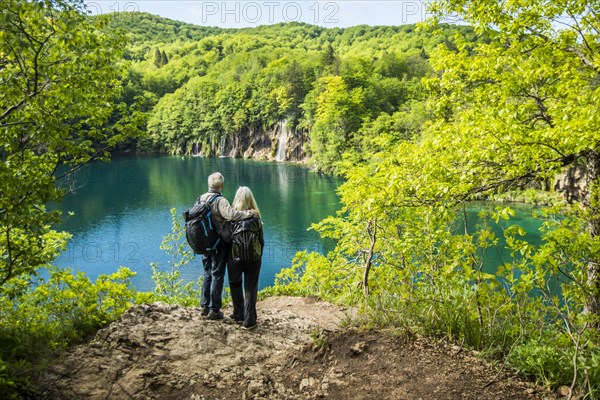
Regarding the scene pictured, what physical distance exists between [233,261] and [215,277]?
1.19 ft

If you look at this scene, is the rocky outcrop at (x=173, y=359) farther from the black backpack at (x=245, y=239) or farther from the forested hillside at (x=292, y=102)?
the forested hillside at (x=292, y=102)

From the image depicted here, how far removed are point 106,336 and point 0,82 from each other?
2513 mm

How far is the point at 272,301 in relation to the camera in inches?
351

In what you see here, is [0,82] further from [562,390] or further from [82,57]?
[562,390]

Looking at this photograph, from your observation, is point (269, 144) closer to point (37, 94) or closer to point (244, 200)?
point (244, 200)

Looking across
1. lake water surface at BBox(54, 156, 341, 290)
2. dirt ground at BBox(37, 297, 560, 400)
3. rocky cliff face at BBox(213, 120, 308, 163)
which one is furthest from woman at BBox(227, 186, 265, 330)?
rocky cliff face at BBox(213, 120, 308, 163)

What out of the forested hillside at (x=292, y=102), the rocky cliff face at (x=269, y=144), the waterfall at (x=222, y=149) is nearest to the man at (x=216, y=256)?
the forested hillside at (x=292, y=102)

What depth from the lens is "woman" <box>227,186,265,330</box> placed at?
4.86 m

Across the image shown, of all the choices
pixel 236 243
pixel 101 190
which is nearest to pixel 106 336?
pixel 236 243

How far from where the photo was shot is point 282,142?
6856cm

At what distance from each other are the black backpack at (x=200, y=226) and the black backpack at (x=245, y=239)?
1.01ft

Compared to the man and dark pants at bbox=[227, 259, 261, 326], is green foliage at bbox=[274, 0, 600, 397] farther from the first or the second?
the man

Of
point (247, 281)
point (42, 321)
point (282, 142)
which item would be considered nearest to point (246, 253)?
point (247, 281)

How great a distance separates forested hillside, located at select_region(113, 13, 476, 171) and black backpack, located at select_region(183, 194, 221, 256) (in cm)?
1983
